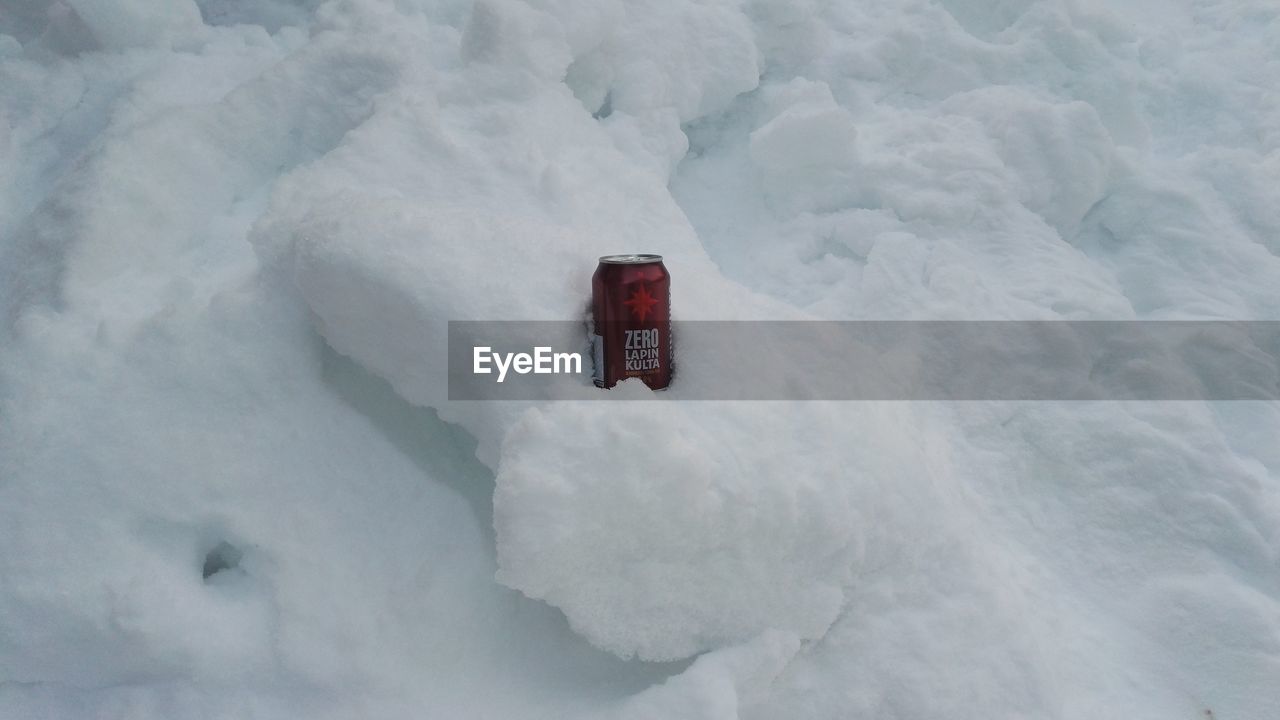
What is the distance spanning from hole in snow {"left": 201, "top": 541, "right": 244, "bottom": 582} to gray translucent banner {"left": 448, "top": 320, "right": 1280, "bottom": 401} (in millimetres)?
551

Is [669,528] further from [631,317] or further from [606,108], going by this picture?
[606,108]

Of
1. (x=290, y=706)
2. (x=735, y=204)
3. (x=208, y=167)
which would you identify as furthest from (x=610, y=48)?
(x=290, y=706)

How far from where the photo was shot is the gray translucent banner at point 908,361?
1653 millimetres

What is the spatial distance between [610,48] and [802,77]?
0.81m

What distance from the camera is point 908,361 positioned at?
89.7 inches

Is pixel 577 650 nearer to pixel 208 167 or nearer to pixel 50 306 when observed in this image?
pixel 50 306

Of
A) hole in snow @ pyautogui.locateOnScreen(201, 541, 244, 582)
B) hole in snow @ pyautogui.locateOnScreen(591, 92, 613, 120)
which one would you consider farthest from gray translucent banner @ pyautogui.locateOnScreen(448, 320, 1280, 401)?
hole in snow @ pyautogui.locateOnScreen(591, 92, 613, 120)

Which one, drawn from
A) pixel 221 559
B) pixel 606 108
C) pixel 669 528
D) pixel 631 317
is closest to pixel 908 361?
pixel 631 317

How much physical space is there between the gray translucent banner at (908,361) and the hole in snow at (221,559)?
551 millimetres

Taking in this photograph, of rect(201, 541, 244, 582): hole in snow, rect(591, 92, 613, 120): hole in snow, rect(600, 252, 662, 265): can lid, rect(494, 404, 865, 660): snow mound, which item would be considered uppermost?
rect(600, 252, 662, 265): can lid

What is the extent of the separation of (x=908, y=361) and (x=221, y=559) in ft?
5.60

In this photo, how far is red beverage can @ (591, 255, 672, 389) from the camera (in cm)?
169

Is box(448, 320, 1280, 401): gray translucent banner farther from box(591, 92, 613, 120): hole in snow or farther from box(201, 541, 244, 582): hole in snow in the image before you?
box(591, 92, 613, 120): hole in snow

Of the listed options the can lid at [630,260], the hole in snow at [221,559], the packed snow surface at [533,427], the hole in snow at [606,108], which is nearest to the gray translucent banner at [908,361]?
the packed snow surface at [533,427]
